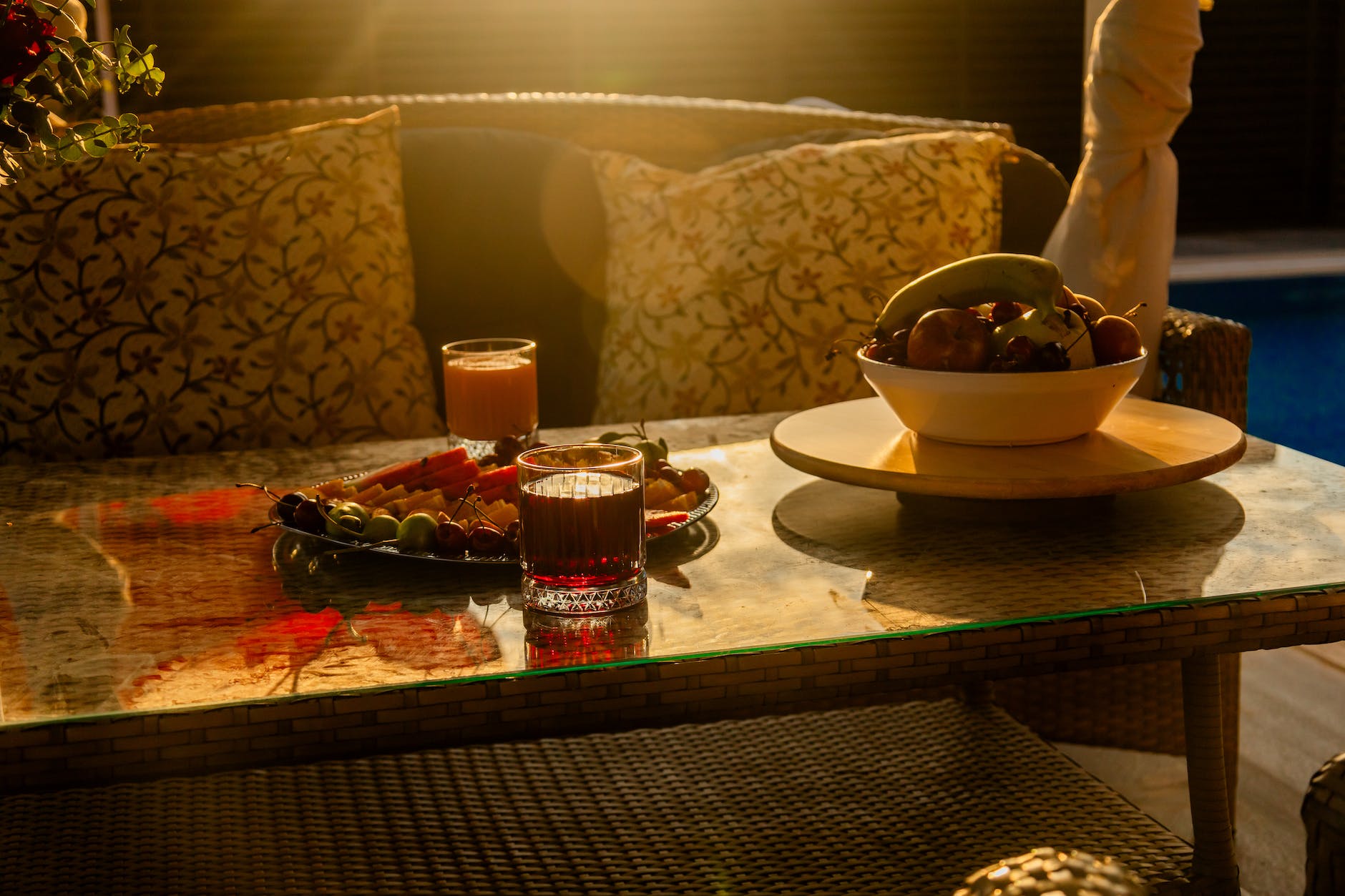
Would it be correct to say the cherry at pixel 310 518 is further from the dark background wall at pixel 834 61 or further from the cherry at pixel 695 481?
the dark background wall at pixel 834 61

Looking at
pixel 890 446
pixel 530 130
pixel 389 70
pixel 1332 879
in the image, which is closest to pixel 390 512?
pixel 890 446

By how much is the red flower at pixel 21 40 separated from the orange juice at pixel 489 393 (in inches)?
20.2

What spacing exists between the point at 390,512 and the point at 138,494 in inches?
13.2

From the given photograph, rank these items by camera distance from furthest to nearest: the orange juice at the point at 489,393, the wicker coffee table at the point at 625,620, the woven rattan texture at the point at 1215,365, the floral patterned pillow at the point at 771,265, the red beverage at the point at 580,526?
1. the floral patterned pillow at the point at 771,265
2. the woven rattan texture at the point at 1215,365
3. the orange juice at the point at 489,393
4. the red beverage at the point at 580,526
5. the wicker coffee table at the point at 625,620

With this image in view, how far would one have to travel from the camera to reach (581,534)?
2.88 ft

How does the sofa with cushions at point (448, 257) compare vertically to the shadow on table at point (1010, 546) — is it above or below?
above

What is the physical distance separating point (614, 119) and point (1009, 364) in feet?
4.58

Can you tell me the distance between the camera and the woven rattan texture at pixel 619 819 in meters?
1.12

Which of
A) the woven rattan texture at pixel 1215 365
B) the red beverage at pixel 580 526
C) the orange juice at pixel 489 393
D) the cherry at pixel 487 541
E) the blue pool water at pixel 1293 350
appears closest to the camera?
the red beverage at pixel 580 526

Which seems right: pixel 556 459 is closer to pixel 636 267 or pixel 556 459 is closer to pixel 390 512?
pixel 390 512

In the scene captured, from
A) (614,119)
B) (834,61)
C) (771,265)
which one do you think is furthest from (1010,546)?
(834,61)

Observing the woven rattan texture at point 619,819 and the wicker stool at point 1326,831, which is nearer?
the wicker stool at point 1326,831

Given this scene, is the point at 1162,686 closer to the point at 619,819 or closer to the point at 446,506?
the point at 619,819

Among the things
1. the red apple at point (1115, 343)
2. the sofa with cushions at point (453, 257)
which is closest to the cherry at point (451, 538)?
the red apple at point (1115, 343)
